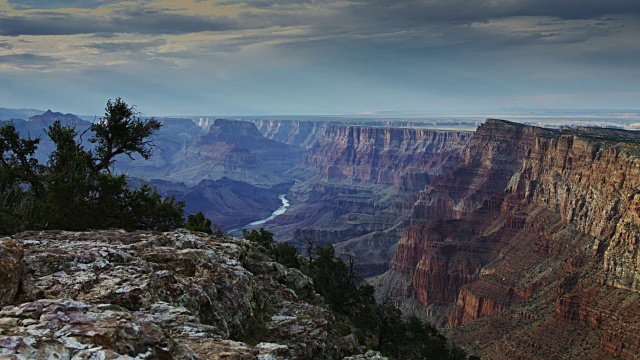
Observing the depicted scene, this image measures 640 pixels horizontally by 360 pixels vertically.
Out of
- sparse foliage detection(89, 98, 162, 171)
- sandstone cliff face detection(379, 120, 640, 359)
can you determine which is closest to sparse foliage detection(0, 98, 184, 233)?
sparse foliage detection(89, 98, 162, 171)

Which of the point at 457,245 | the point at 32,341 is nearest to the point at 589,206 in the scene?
the point at 457,245

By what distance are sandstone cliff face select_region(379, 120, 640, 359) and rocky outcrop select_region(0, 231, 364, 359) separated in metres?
53.9

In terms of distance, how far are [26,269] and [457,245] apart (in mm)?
123796

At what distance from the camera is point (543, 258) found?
97812mm

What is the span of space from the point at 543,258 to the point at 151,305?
99129mm

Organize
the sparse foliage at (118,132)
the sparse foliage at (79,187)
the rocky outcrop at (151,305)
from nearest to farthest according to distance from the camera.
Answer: the rocky outcrop at (151,305) < the sparse foliage at (79,187) < the sparse foliage at (118,132)

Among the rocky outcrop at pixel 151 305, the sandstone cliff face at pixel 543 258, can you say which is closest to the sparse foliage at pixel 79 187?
the rocky outcrop at pixel 151 305

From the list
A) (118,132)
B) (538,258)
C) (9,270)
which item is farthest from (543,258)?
(9,270)

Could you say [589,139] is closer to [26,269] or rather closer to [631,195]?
[631,195]

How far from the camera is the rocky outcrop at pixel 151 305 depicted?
1019 centimetres

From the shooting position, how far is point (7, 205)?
3178cm

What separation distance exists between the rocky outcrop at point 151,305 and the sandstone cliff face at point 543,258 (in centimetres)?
5389

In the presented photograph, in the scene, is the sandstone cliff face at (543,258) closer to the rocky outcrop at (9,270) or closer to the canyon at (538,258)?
the canyon at (538,258)

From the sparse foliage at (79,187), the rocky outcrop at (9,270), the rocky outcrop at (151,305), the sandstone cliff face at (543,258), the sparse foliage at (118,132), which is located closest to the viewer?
the rocky outcrop at (151,305)
